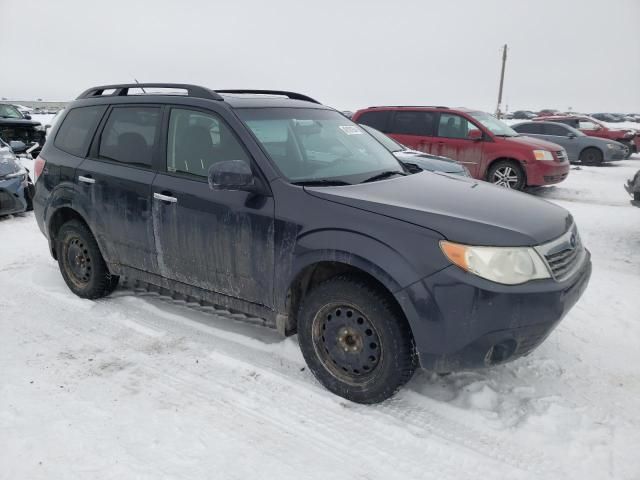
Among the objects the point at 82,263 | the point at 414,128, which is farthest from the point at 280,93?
the point at 414,128

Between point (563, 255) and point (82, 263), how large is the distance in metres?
3.91

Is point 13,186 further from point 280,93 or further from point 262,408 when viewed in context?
point 262,408

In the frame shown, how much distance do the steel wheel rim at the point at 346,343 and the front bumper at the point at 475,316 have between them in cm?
31

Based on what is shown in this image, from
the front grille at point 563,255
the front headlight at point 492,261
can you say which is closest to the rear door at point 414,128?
the front grille at point 563,255

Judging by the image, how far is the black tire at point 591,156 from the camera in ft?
50.2

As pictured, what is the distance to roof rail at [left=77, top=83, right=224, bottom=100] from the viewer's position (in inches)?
143

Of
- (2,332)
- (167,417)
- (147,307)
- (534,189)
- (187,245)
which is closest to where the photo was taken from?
(167,417)

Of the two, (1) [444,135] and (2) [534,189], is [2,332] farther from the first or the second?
(2) [534,189]

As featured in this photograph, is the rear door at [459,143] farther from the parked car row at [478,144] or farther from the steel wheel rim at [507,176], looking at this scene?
the steel wheel rim at [507,176]

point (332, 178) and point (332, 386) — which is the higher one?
point (332, 178)

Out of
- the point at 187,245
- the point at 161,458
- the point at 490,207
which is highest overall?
the point at 490,207

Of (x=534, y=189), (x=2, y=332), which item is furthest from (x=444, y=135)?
(x=2, y=332)

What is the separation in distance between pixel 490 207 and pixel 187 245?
2.06 m

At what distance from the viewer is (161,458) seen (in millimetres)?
2520
